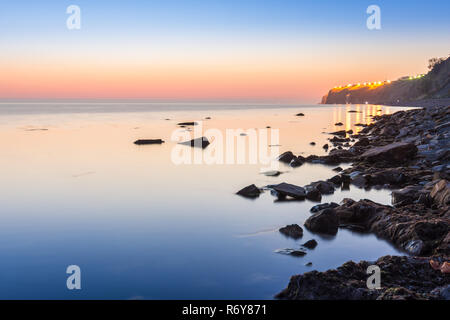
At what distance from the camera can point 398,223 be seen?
9508mm

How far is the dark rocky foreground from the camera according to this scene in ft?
20.8

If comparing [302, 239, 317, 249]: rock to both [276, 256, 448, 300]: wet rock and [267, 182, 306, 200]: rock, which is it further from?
[267, 182, 306, 200]: rock

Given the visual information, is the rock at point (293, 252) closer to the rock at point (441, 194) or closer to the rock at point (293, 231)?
the rock at point (293, 231)

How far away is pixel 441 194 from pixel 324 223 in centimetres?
341

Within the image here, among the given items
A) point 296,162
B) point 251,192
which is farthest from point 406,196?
point 296,162

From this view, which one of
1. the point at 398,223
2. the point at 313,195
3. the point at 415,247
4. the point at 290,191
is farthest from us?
the point at 290,191

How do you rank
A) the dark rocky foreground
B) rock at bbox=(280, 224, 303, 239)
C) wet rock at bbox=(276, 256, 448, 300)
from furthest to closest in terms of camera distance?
rock at bbox=(280, 224, 303, 239) < the dark rocky foreground < wet rock at bbox=(276, 256, 448, 300)

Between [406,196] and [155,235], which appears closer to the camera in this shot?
[155,235]

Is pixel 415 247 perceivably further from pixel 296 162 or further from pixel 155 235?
pixel 296 162

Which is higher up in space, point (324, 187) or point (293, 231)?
point (324, 187)

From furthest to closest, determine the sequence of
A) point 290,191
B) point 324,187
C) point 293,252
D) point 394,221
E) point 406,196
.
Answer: point 324,187, point 290,191, point 406,196, point 394,221, point 293,252

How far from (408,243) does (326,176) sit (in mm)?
8981

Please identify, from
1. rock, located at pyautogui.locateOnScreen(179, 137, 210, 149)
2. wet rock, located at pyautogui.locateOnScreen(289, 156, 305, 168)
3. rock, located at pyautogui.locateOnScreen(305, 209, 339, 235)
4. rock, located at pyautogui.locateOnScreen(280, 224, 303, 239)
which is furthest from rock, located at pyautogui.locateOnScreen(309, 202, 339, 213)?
rock, located at pyautogui.locateOnScreen(179, 137, 210, 149)

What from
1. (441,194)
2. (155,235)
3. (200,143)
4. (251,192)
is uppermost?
(200,143)
